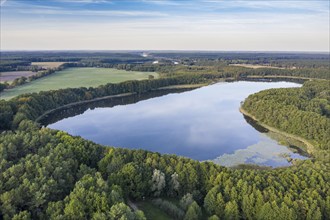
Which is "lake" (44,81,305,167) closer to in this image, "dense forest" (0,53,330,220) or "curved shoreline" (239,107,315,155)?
"curved shoreline" (239,107,315,155)

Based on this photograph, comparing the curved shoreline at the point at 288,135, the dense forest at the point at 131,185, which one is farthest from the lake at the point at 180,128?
the dense forest at the point at 131,185

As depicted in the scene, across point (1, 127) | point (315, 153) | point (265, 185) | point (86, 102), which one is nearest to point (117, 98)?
point (86, 102)

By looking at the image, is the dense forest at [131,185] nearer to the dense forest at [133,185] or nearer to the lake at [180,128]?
the dense forest at [133,185]

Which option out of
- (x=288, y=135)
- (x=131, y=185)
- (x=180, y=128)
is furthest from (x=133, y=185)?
(x=288, y=135)

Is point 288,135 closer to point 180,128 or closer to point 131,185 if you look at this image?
point 180,128

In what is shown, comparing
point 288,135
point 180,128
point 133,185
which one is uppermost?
point 180,128

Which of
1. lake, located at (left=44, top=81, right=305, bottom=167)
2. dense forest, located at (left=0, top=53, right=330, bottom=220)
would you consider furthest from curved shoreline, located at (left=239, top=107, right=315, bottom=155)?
dense forest, located at (left=0, top=53, right=330, bottom=220)

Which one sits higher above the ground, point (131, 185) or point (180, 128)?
point (180, 128)

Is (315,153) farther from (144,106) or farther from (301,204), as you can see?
(144,106)
